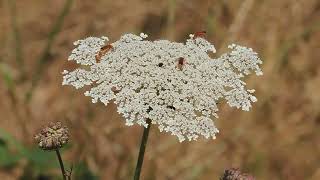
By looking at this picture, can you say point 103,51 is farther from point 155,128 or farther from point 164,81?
point 155,128

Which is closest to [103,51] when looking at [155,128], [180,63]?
[180,63]

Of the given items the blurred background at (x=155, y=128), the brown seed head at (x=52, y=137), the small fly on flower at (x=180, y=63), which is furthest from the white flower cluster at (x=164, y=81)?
the blurred background at (x=155, y=128)

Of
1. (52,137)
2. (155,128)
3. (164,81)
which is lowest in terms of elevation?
(52,137)

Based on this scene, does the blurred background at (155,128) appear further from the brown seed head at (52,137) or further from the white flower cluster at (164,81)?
the brown seed head at (52,137)

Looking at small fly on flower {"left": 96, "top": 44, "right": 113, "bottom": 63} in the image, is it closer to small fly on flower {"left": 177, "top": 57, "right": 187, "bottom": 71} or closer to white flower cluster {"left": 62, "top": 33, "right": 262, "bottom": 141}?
white flower cluster {"left": 62, "top": 33, "right": 262, "bottom": 141}

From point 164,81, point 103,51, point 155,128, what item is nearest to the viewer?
point 164,81

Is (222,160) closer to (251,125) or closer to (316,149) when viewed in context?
(251,125)
